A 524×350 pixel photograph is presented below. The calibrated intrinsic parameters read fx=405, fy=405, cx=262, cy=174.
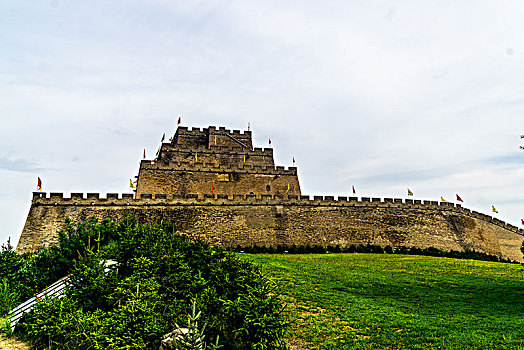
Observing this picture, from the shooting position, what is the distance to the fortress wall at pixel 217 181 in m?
36.5

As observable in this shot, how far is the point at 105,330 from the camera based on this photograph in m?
8.73

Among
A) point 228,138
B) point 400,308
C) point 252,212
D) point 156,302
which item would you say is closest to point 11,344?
point 156,302

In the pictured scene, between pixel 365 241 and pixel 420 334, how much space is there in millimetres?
22132

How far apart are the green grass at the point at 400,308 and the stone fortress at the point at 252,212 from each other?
11.6 m

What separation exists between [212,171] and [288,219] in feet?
33.3

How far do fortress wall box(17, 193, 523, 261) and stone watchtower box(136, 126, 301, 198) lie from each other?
168 inches

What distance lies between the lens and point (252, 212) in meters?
31.2

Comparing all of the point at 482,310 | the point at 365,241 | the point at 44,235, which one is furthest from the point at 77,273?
the point at 365,241

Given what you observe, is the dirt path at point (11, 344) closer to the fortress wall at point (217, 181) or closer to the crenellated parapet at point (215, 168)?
the fortress wall at point (217, 181)

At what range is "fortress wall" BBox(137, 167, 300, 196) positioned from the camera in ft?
120

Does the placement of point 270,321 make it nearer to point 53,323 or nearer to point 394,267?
point 53,323

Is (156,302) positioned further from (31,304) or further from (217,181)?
(217,181)

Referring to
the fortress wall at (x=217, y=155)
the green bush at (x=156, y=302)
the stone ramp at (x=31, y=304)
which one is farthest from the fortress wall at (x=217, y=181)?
the stone ramp at (x=31, y=304)

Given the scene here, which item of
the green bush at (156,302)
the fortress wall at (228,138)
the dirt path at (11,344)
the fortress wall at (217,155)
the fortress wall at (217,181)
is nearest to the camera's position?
the green bush at (156,302)
